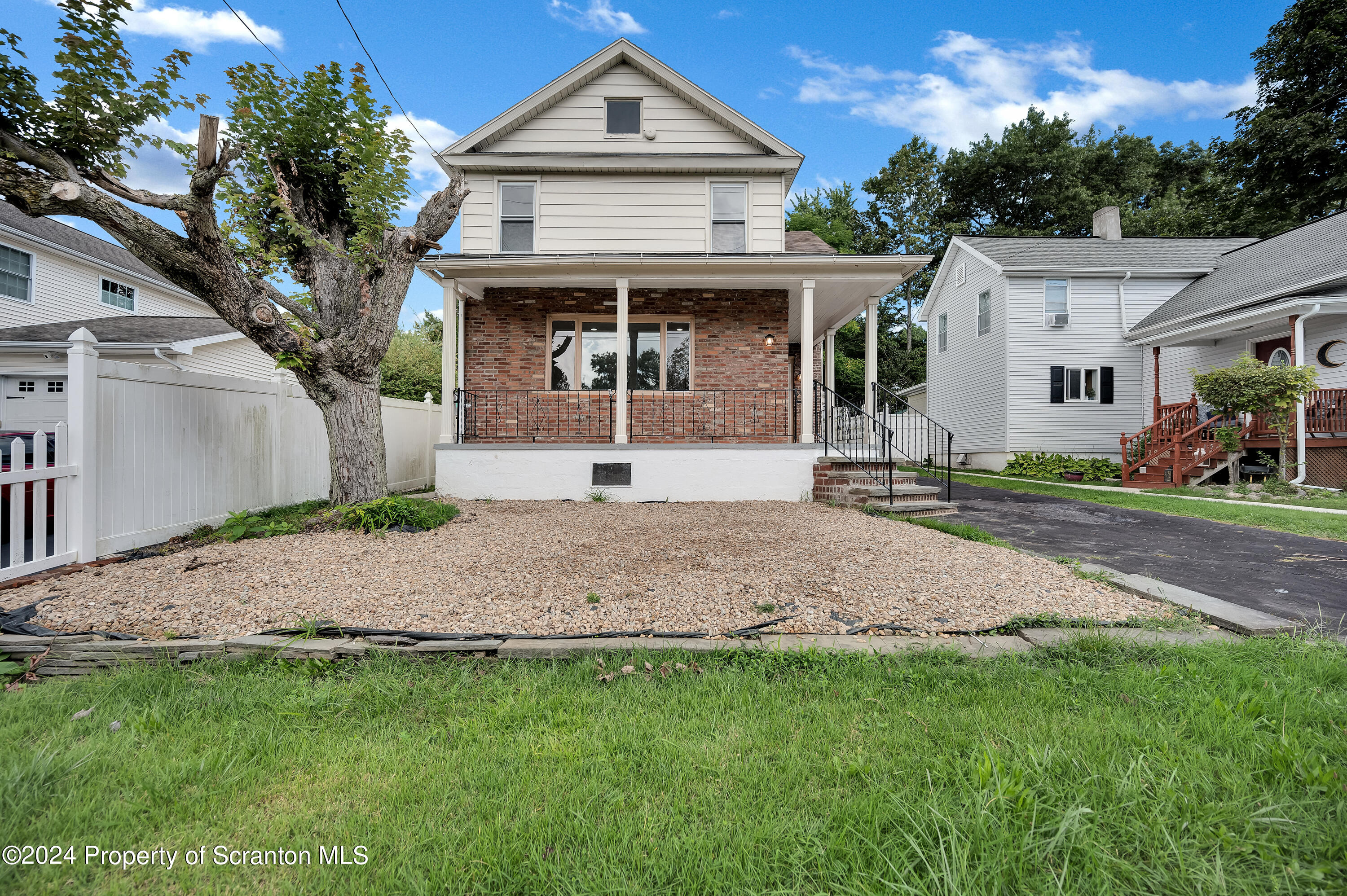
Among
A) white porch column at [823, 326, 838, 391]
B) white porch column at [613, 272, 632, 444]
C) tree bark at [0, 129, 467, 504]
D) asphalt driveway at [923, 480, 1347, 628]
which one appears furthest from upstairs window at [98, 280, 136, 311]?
asphalt driveway at [923, 480, 1347, 628]

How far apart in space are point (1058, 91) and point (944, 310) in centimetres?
1746

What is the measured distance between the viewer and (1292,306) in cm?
1014

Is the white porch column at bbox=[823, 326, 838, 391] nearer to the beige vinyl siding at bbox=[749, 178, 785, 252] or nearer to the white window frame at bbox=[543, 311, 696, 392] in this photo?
the beige vinyl siding at bbox=[749, 178, 785, 252]

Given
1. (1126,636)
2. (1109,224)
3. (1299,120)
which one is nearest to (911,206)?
(1109,224)

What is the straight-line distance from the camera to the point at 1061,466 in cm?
1416

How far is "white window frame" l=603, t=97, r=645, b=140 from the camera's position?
10.4m

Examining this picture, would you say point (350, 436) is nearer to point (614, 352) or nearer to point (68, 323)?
point (614, 352)

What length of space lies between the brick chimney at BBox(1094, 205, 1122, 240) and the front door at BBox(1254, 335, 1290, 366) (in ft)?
22.2

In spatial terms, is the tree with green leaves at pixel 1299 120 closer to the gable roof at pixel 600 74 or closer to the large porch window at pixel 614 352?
the gable roof at pixel 600 74

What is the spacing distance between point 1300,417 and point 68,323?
1059 inches

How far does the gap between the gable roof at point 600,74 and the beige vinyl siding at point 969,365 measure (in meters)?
9.53

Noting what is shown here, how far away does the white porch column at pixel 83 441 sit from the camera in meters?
3.95

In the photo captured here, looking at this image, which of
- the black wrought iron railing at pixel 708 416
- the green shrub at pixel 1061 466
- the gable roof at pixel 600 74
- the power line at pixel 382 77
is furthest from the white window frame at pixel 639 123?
the green shrub at pixel 1061 466

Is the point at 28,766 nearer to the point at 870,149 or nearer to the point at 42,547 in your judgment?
the point at 42,547
